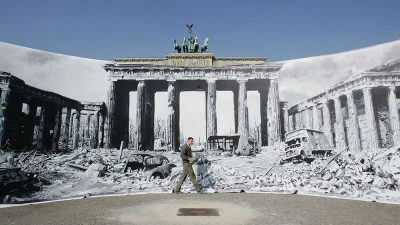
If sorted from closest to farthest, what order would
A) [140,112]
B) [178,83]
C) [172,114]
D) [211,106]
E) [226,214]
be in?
[226,214], [211,106], [172,114], [178,83], [140,112]

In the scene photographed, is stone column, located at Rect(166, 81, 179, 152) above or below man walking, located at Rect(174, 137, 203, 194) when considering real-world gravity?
above

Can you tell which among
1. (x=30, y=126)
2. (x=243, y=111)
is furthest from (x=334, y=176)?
(x=30, y=126)

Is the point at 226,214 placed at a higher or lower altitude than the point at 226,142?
lower

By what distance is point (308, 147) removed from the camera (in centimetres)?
1151

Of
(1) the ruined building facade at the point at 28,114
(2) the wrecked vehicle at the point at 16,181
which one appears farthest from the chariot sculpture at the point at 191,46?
(2) the wrecked vehicle at the point at 16,181

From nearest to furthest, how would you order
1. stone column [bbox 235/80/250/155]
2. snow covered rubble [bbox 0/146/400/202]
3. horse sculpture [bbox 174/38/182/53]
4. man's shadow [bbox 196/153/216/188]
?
snow covered rubble [bbox 0/146/400/202]
man's shadow [bbox 196/153/216/188]
stone column [bbox 235/80/250/155]
horse sculpture [bbox 174/38/182/53]

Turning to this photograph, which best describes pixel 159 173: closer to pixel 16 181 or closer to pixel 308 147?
pixel 16 181

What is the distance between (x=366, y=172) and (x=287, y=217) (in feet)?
18.5

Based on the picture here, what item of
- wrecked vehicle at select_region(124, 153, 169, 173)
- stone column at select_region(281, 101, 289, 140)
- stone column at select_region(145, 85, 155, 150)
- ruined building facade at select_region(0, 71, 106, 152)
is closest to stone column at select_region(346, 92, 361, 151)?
stone column at select_region(281, 101, 289, 140)

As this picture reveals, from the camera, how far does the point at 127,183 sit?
33.3 ft

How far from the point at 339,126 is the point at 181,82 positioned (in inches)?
431

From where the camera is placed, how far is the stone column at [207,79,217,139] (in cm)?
1942

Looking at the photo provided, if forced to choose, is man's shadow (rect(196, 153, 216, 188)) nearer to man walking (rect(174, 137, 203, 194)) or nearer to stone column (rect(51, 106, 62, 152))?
man walking (rect(174, 137, 203, 194))

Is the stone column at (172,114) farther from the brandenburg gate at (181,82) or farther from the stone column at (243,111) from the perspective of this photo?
the stone column at (243,111)
